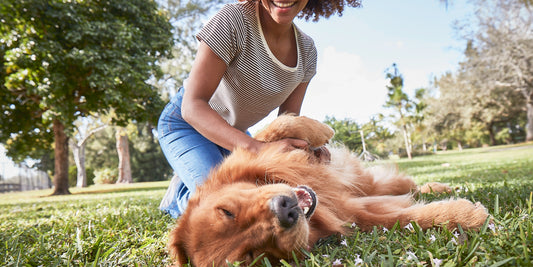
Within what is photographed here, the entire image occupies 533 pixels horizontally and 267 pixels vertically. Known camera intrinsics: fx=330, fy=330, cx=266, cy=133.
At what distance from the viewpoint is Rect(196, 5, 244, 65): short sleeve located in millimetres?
2279

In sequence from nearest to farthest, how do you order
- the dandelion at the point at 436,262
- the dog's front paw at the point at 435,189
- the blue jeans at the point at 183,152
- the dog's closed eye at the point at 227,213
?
the dandelion at the point at 436,262, the dog's closed eye at the point at 227,213, the blue jeans at the point at 183,152, the dog's front paw at the point at 435,189

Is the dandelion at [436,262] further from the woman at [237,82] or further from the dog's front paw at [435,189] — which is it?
the dog's front paw at [435,189]

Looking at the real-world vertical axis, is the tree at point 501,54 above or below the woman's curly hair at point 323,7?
above

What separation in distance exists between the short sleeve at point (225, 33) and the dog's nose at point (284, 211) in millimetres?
1256

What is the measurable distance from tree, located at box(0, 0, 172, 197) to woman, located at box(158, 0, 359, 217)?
25.1 ft

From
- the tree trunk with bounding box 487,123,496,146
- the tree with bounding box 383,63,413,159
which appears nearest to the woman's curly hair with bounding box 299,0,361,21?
the tree with bounding box 383,63,413,159

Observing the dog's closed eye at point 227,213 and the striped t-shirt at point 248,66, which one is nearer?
the dog's closed eye at point 227,213

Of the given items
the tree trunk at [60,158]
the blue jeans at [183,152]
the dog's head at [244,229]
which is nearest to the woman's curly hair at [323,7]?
the blue jeans at [183,152]

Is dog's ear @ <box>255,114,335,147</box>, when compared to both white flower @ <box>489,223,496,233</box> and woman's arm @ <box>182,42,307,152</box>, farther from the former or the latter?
white flower @ <box>489,223,496,233</box>

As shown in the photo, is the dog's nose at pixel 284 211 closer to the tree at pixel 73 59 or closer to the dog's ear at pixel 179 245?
the dog's ear at pixel 179 245

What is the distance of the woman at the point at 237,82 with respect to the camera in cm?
222

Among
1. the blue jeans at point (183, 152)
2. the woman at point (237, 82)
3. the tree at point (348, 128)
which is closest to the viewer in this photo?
the woman at point (237, 82)

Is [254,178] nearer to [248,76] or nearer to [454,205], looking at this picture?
[248,76]

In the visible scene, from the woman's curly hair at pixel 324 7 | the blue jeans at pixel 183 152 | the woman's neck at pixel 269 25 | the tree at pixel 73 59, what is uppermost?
the tree at pixel 73 59
